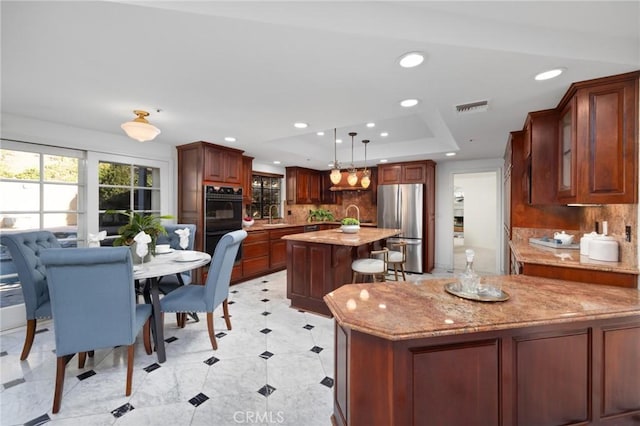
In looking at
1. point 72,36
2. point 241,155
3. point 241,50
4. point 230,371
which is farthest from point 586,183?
point 241,155

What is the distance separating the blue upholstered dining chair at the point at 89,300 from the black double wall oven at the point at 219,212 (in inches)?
90.6

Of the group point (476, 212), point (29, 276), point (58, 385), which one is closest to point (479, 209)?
point (476, 212)

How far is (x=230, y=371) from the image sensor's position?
2.16m

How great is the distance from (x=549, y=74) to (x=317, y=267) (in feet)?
9.03

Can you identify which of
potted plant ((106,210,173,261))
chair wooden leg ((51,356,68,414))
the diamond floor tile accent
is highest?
potted plant ((106,210,173,261))

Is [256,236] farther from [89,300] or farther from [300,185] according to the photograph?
[89,300]

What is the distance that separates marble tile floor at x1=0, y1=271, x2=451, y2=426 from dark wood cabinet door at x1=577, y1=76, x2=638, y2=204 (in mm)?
2424

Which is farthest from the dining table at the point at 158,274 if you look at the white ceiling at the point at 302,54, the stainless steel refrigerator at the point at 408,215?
the stainless steel refrigerator at the point at 408,215

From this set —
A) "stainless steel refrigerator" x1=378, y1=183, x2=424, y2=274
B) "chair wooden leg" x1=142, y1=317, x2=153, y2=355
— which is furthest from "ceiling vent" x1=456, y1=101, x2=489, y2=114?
"chair wooden leg" x1=142, y1=317, x2=153, y2=355

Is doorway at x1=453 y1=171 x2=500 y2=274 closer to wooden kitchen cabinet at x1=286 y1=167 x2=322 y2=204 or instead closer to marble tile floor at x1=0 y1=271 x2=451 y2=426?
wooden kitchen cabinet at x1=286 y1=167 x2=322 y2=204

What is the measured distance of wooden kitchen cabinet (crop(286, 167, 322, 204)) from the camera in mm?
6361

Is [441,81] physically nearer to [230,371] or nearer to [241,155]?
[230,371]

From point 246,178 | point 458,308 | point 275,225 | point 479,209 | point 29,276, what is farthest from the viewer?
point 479,209

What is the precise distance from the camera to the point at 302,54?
1.63 meters
